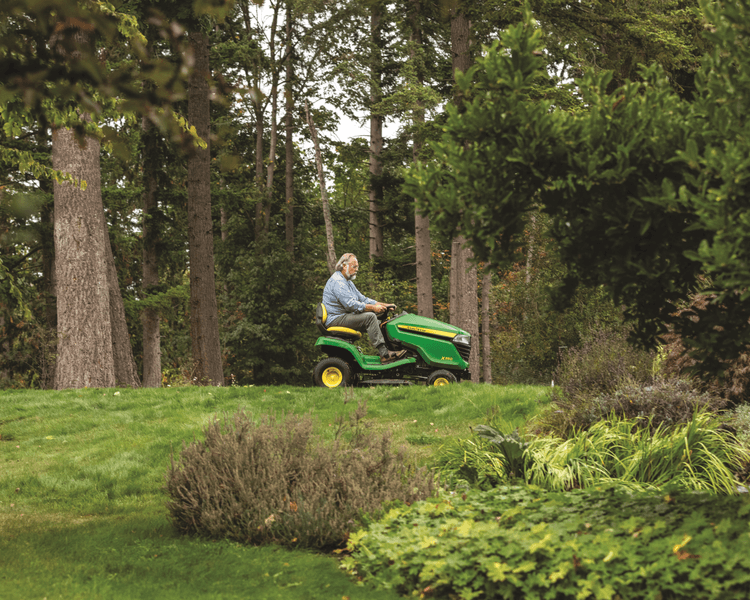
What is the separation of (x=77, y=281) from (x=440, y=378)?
564 centimetres

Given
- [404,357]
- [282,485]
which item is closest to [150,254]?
[404,357]

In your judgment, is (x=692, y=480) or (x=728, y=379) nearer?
(x=692, y=480)

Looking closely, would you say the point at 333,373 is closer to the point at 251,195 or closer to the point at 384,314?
the point at 384,314

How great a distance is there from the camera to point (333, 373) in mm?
9930

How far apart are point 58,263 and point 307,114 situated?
12345 mm

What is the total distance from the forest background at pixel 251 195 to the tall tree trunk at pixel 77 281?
29mm

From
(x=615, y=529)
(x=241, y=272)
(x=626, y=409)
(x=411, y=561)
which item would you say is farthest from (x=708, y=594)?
(x=241, y=272)

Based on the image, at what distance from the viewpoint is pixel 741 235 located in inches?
99.0

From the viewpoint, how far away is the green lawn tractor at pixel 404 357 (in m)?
9.59

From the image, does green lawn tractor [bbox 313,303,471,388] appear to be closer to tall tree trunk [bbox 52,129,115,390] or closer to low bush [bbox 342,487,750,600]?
tall tree trunk [bbox 52,129,115,390]

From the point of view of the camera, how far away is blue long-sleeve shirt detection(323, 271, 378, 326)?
9328 mm

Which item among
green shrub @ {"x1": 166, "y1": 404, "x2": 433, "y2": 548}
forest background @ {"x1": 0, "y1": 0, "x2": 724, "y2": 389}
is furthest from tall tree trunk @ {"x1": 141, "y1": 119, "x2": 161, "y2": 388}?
green shrub @ {"x1": 166, "y1": 404, "x2": 433, "y2": 548}

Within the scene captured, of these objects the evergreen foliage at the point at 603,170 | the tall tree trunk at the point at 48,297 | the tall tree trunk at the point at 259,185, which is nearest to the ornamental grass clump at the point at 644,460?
the evergreen foliage at the point at 603,170

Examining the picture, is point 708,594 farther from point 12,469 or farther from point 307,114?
point 307,114
